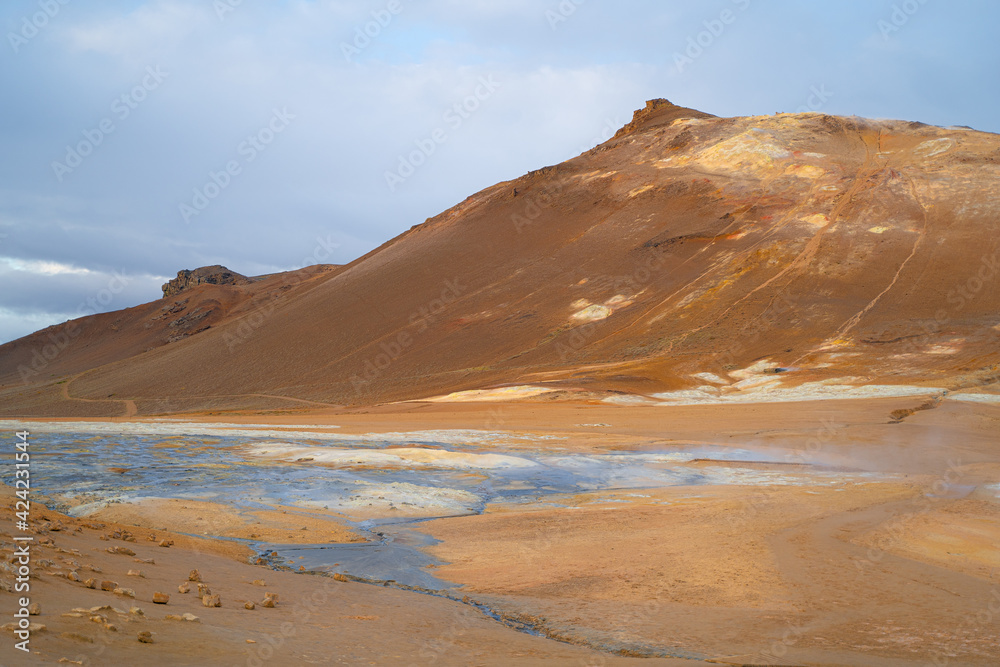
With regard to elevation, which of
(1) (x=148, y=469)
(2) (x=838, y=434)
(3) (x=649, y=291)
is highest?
(3) (x=649, y=291)

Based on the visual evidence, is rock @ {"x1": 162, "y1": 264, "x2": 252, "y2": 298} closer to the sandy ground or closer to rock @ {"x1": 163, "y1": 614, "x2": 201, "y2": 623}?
the sandy ground

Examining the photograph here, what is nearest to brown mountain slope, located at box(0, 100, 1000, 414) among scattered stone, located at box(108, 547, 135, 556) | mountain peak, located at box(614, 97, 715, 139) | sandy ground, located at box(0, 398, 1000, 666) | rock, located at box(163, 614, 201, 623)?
mountain peak, located at box(614, 97, 715, 139)

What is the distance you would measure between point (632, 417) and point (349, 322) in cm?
4497

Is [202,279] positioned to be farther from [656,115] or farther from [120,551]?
[120,551]

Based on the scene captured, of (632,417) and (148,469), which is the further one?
(632,417)

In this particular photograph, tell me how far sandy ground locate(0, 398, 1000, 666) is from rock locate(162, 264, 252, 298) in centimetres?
10357

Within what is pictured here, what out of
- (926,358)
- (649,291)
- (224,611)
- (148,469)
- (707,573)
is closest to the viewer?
(224,611)

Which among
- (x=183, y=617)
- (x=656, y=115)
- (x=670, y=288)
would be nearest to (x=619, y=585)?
(x=183, y=617)

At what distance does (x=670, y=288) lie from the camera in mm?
60750

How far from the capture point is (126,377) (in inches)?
2857

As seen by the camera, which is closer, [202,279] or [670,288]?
[670,288]

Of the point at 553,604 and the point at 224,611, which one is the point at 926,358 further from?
the point at 224,611

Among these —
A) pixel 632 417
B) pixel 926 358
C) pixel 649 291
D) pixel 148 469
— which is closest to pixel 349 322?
pixel 649 291

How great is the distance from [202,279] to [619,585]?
11065 cm
